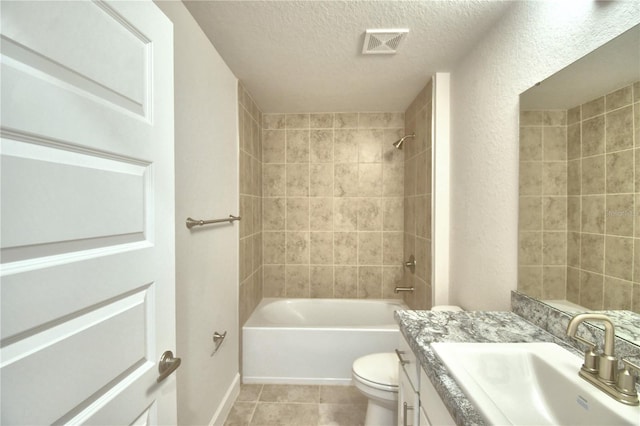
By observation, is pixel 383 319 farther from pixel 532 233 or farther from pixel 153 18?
pixel 153 18

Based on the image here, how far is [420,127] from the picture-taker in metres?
2.31

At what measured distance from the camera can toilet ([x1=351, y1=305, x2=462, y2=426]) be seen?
1.47 meters

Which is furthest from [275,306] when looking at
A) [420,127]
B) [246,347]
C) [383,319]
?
[420,127]

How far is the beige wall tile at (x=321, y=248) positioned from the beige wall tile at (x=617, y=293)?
84.8 inches

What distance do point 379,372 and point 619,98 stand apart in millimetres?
1563

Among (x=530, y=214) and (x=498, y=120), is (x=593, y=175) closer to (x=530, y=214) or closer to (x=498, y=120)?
(x=530, y=214)

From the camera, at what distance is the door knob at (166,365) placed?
80 centimetres

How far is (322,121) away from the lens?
284cm

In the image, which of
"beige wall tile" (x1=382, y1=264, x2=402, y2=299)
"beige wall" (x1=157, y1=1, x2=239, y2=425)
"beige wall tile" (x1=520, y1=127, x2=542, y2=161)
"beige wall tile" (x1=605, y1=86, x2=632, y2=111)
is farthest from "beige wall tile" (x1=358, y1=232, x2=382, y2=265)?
"beige wall tile" (x1=605, y1=86, x2=632, y2=111)

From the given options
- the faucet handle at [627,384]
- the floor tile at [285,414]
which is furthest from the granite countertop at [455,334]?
the floor tile at [285,414]

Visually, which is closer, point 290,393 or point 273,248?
point 290,393

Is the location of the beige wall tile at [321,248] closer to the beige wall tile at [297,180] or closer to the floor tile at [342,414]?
the beige wall tile at [297,180]

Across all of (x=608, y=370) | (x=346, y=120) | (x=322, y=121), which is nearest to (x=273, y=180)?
(x=322, y=121)

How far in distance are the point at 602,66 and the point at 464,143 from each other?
2.80 ft
